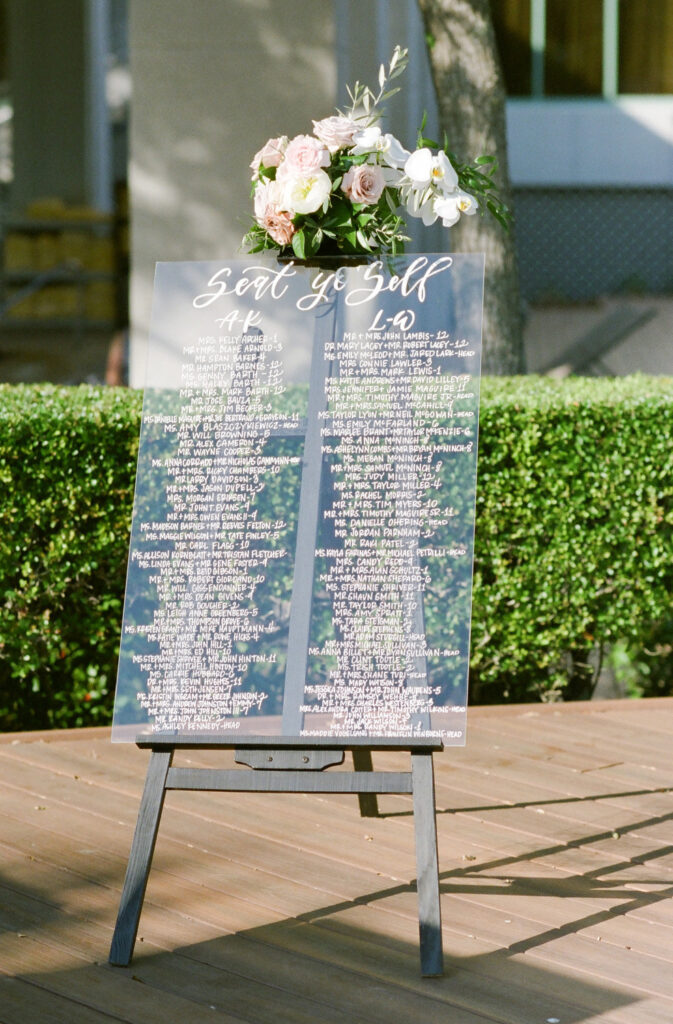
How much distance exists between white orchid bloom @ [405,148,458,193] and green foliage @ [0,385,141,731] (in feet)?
6.28

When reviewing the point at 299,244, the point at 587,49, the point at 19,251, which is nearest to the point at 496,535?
the point at 299,244

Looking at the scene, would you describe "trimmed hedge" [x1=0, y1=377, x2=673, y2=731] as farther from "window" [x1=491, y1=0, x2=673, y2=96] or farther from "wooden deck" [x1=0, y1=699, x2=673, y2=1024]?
"window" [x1=491, y1=0, x2=673, y2=96]

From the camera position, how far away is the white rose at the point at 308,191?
Answer: 11.2ft

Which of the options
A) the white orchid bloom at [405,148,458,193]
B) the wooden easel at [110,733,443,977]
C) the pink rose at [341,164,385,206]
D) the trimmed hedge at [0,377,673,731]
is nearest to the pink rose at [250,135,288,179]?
the pink rose at [341,164,385,206]

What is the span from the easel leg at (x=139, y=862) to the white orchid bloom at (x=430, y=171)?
63.2 inches

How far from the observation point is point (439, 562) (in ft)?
11.0

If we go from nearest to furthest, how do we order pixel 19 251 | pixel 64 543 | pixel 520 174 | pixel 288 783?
pixel 288 783, pixel 64 543, pixel 19 251, pixel 520 174

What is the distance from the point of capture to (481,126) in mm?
6656

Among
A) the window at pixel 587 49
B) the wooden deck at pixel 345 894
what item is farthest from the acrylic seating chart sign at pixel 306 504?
the window at pixel 587 49

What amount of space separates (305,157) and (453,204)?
1.36ft

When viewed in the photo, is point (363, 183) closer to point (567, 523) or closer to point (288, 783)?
point (288, 783)

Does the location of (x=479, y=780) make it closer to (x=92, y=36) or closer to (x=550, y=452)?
(x=550, y=452)

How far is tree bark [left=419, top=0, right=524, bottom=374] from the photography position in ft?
21.7

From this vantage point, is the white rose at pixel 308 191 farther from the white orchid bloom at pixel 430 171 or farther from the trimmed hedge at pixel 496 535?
the trimmed hedge at pixel 496 535
